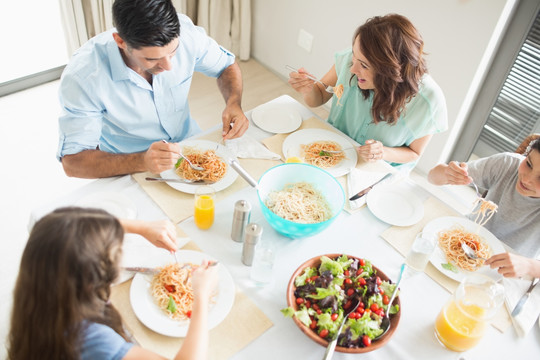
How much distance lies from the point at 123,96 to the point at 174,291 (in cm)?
87

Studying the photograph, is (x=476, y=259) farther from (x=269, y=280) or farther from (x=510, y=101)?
(x=510, y=101)

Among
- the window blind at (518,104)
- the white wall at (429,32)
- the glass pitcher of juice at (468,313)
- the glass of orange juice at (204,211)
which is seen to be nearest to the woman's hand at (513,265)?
the glass pitcher of juice at (468,313)

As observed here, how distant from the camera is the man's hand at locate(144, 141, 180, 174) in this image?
159 centimetres

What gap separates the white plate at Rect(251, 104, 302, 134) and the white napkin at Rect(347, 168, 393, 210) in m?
0.36

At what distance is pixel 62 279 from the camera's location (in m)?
0.96

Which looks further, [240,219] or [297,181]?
[297,181]

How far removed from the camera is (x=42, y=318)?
988 millimetres

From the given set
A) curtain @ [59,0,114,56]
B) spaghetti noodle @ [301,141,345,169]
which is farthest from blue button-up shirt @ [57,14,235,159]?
curtain @ [59,0,114,56]

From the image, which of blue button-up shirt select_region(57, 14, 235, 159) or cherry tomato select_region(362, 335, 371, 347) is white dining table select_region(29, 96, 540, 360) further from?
blue button-up shirt select_region(57, 14, 235, 159)

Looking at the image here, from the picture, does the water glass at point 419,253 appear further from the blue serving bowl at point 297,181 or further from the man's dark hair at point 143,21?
the man's dark hair at point 143,21

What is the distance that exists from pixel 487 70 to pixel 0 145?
10.6ft

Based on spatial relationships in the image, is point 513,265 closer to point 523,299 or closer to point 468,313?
point 523,299

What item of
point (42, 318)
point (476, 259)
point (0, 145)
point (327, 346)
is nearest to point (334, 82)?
point (476, 259)

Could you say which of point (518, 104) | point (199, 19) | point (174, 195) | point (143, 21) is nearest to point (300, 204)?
point (174, 195)
